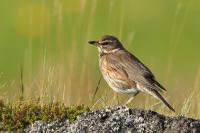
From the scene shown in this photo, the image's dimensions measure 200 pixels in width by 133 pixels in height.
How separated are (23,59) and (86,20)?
2.24 m

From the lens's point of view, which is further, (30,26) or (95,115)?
(30,26)

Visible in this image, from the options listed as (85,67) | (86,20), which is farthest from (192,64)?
(85,67)

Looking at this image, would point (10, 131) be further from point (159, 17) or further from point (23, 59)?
point (159, 17)

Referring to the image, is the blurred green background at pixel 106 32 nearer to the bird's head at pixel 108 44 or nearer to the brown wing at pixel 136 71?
the bird's head at pixel 108 44

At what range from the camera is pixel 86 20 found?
79.8ft

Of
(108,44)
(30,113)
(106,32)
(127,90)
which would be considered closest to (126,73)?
(127,90)

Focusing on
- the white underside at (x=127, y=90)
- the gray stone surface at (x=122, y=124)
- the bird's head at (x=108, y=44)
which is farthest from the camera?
the bird's head at (x=108, y=44)

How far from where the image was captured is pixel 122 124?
8781mm

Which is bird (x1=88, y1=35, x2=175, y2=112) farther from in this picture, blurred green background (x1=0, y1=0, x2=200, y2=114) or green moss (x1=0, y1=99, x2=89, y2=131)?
blurred green background (x1=0, y1=0, x2=200, y2=114)

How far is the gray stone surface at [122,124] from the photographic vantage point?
343 inches

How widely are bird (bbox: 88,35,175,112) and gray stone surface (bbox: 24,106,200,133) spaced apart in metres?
2.10

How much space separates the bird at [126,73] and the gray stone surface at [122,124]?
82.7 inches

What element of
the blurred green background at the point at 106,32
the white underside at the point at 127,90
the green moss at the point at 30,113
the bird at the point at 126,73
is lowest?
the blurred green background at the point at 106,32

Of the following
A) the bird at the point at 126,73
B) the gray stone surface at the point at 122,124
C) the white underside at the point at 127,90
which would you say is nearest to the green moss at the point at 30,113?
the gray stone surface at the point at 122,124
